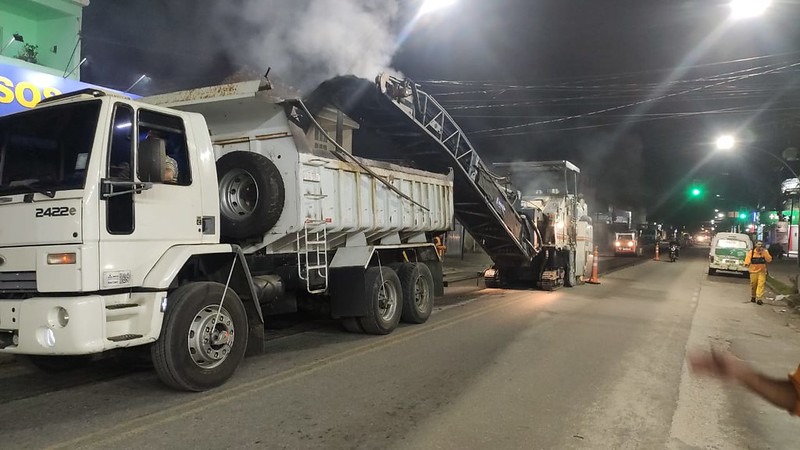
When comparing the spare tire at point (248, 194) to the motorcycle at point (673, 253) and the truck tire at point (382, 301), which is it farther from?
the motorcycle at point (673, 253)

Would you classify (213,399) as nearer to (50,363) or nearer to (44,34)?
(50,363)

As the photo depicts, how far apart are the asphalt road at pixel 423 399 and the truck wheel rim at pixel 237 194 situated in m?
1.82

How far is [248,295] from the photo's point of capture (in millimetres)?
5984

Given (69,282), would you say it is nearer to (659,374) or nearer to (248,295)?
(248,295)

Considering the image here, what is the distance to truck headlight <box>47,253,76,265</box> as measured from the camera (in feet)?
14.9

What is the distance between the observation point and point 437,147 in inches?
416

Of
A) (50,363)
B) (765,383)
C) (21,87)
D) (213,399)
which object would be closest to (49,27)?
(21,87)

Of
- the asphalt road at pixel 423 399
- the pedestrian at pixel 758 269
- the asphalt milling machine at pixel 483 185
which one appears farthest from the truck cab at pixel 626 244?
the asphalt road at pixel 423 399

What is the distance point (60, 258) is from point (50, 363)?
1.95 meters

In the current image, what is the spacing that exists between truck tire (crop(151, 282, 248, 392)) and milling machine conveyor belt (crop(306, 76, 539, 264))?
335 centimetres

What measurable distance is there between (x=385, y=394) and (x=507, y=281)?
36.6ft

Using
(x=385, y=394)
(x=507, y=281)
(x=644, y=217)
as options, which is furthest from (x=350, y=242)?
(x=644, y=217)

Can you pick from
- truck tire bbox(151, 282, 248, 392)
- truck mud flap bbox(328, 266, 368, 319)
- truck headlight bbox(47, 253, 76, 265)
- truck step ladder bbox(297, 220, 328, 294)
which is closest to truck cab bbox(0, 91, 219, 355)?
truck headlight bbox(47, 253, 76, 265)

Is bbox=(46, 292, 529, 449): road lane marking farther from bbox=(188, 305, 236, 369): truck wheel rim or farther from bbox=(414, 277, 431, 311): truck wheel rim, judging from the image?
bbox=(414, 277, 431, 311): truck wheel rim
